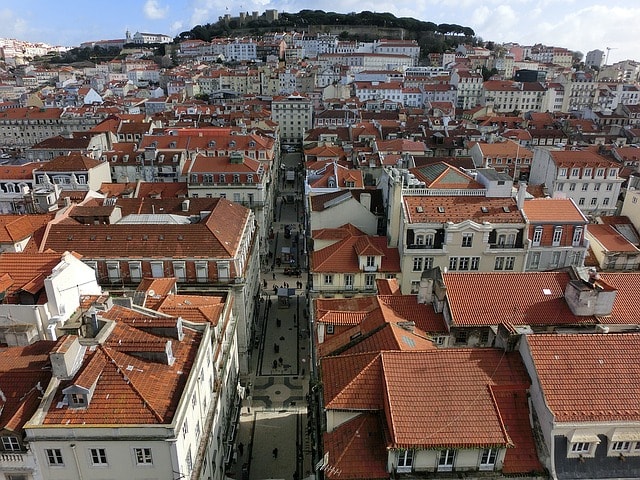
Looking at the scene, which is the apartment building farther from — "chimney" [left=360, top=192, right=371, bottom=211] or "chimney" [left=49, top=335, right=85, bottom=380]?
"chimney" [left=49, top=335, right=85, bottom=380]

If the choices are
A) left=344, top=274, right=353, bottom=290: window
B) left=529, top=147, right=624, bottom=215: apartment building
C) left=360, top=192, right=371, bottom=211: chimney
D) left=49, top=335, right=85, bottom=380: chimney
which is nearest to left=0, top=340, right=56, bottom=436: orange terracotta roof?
left=49, top=335, right=85, bottom=380: chimney

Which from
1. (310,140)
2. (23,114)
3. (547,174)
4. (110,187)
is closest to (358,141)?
(310,140)

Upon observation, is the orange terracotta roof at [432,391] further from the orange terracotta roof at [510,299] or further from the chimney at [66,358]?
the chimney at [66,358]

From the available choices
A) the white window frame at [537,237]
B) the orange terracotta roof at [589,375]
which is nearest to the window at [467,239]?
the white window frame at [537,237]

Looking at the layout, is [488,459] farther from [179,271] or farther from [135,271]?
[135,271]

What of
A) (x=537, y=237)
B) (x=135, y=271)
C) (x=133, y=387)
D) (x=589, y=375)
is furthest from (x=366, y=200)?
(x=133, y=387)

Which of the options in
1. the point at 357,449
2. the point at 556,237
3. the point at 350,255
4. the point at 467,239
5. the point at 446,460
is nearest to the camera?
the point at 446,460
